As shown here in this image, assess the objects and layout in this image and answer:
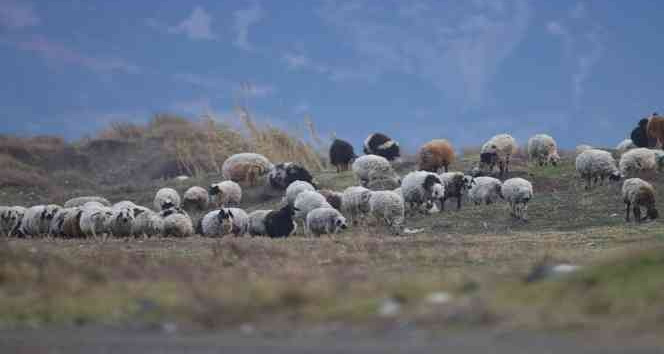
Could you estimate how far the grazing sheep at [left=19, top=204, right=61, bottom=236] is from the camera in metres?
23.4

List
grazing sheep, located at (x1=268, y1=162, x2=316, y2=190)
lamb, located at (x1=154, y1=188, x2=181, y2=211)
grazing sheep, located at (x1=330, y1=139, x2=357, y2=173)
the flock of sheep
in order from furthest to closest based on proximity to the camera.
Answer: grazing sheep, located at (x1=330, y1=139, x2=357, y2=173) → grazing sheep, located at (x1=268, y1=162, x2=316, y2=190) → lamb, located at (x1=154, y1=188, x2=181, y2=211) → the flock of sheep

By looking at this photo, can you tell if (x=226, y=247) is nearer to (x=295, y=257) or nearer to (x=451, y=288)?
(x=295, y=257)

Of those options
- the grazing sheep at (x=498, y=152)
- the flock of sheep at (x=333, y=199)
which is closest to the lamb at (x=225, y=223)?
the flock of sheep at (x=333, y=199)

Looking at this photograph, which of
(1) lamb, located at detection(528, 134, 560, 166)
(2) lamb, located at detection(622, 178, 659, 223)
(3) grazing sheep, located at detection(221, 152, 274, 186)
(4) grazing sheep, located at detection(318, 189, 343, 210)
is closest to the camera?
(2) lamb, located at detection(622, 178, 659, 223)

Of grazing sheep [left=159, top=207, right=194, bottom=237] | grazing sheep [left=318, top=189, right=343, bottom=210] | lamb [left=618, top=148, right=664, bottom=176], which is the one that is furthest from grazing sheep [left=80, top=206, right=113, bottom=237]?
lamb [left=618, top=148, right=664, bottom=176]

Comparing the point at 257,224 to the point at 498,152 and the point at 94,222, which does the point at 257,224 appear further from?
the point at 498,152

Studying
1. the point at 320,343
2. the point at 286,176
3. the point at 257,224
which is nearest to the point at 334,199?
the point at 257,224

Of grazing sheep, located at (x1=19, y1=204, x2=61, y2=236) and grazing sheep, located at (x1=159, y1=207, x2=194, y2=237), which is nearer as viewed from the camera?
grazing sheep, located at (x1=159, y1=207, x2=194, y2=237)

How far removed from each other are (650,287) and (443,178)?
17.7 meters

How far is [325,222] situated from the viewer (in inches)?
864

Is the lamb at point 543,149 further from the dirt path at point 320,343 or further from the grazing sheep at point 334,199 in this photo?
the dirt path at point 320,343

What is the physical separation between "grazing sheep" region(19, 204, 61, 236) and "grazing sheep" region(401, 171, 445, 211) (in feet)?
27.9

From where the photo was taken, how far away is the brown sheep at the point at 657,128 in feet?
106

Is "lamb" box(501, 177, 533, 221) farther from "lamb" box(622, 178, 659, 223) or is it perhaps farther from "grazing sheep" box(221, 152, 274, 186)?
"grazing sheep" box(221, 152, 274, 186)
